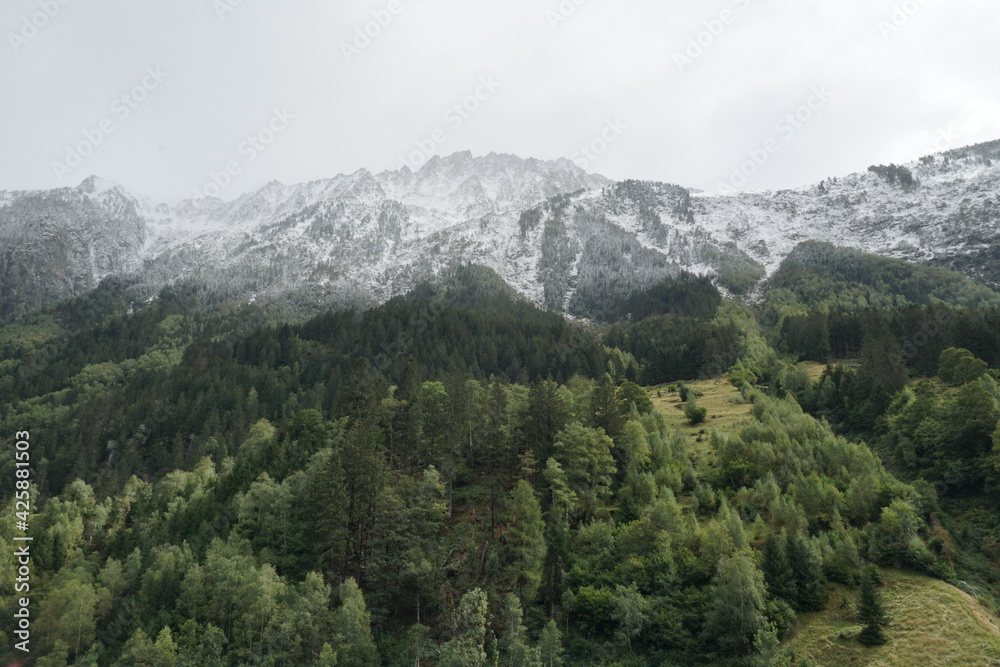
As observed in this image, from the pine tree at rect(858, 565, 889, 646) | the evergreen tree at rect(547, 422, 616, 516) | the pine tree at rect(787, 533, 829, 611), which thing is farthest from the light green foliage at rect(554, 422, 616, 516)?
the pine tree at rect(858, 565, 889, 646)

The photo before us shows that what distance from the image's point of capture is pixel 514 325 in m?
181

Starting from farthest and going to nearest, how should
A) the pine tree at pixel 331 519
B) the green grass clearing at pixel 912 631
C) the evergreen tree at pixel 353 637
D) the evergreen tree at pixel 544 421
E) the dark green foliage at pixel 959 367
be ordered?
the dark green foliage at pixel 959 367 < the evergreen tree at pixel 544 421 < the pine tree at pixel 331 519 < the evergreen tree at pixel 353 637 < the green grass clearing at pixel 912 631

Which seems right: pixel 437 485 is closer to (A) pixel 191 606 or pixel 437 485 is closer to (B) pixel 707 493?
(A) pixel 191 606

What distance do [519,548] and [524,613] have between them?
5448mm

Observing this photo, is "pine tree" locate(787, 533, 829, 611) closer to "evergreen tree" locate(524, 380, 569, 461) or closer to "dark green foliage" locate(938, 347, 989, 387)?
"evergreen tree" locate(524, 380, 569, 461)

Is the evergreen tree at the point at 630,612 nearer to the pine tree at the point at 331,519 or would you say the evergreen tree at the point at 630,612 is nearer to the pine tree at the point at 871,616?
the pine tree at the point at 871,616

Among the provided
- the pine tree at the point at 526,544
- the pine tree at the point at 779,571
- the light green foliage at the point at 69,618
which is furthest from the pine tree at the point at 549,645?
the light green foliage at the point at 69,618

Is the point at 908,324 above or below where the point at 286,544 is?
above

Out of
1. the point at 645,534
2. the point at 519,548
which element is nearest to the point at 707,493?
the point at 645,534

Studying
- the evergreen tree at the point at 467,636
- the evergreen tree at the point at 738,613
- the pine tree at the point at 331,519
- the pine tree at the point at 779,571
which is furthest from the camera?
the pine tree at the point at 331,519

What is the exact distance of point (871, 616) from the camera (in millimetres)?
41844

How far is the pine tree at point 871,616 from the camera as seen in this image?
4141cm

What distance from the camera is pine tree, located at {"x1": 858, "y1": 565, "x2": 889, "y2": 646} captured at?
41406 mm

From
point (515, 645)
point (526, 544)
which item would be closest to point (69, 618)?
point (515, 645)
